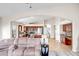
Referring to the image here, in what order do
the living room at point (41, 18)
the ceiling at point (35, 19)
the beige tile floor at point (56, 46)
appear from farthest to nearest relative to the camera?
→ the ceiling at point (35, 19)
the beige tile floor at point (56, 46)
the living room at point (41, 18)

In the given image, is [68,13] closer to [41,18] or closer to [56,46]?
[41,18]

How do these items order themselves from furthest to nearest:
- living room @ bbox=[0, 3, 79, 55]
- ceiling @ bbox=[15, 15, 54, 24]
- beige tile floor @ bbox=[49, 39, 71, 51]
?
ceiling @ bbox=[15, 15, 54, 24] < beige tile floor @ bbox=[49, 39, 71, 51] < living room @ bbox=[0, 3, 79, 55]

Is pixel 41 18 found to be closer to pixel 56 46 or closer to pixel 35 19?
pixel 35 19

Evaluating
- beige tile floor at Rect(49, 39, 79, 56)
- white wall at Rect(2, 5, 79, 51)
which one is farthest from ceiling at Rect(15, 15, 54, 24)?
beige tile floor at Rect(49, 39, 79, 56)

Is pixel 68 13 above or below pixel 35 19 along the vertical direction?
above

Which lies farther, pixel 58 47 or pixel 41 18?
pixel 58 47

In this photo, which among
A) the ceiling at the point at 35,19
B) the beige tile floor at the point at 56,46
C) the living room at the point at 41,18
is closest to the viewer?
the living room at the point at 41,18

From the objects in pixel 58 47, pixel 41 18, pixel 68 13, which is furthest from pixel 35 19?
pixel 58 47

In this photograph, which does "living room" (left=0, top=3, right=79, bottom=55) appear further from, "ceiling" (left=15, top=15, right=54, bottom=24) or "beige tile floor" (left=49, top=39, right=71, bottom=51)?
"beige tile floor" (left=49, top=39, right=71, bottom=51)

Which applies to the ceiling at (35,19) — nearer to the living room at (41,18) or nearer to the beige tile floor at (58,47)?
the living room at (41,18)

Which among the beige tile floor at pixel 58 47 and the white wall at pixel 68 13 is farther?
the white wall at pixel 68 13

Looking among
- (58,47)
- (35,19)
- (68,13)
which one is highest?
(68,13)

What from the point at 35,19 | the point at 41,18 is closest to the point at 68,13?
the point at 41,18

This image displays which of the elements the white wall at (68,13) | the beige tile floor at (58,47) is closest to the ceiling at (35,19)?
the white wall at (68,13)
